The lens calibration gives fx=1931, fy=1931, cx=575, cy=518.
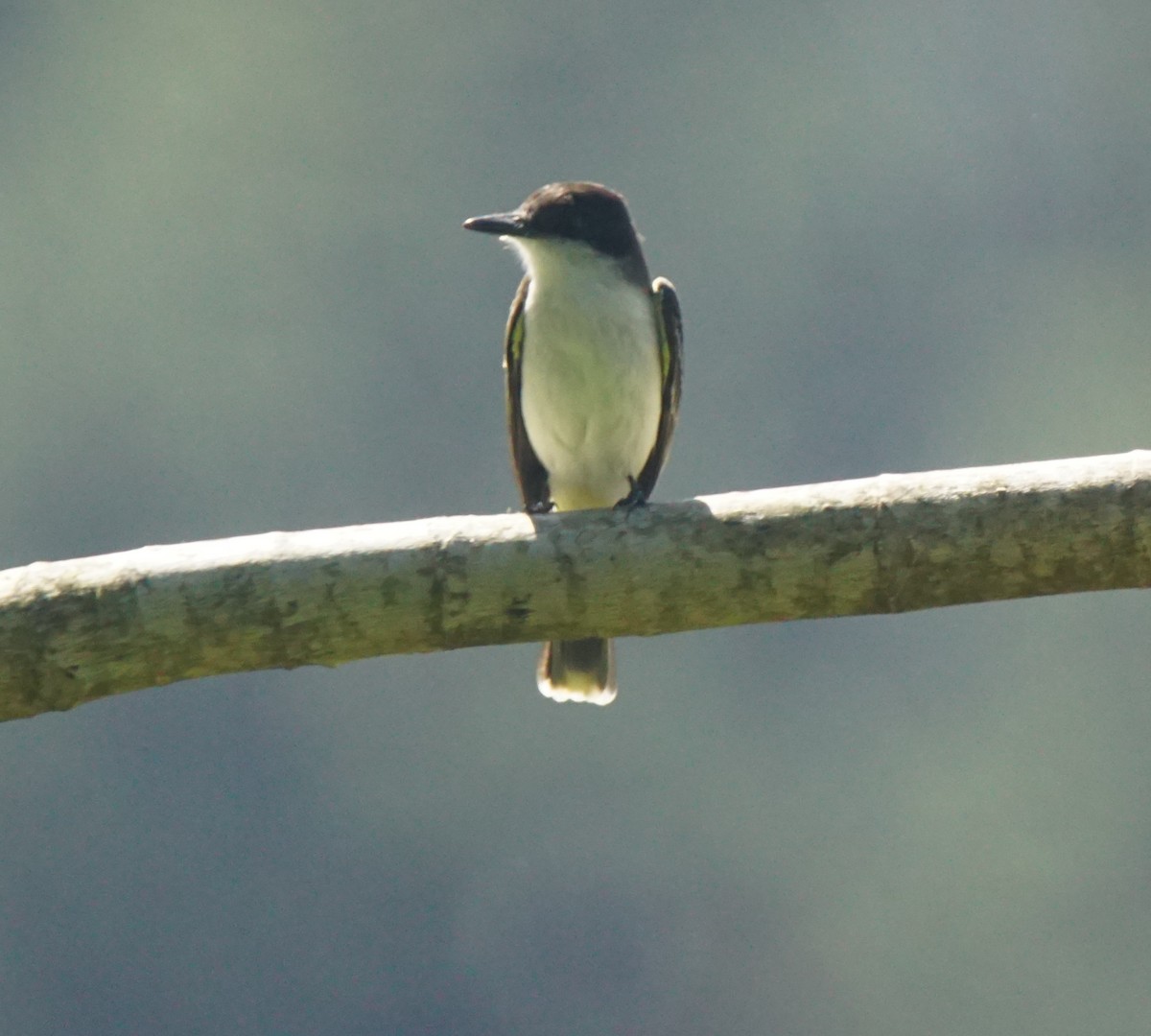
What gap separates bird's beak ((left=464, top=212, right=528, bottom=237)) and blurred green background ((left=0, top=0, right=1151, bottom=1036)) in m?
29.9

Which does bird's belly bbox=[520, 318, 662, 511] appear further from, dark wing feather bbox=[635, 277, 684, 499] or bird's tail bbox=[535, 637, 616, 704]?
bird's tail bbox=[535, 637, 616, 704]

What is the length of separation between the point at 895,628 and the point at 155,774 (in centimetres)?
2147

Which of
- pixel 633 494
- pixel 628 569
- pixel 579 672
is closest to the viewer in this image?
pixel 628 569

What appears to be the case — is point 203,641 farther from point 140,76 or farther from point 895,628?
point 140,76

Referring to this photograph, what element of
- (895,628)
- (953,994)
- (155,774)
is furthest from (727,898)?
(155,774)

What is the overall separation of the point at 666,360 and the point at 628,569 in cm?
261

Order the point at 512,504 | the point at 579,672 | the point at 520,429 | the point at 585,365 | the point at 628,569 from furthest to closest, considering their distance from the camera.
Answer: the point at 512,504 < the point at 520,429 < the point at 579,672 < the point at 585,365 < the point at 628,569

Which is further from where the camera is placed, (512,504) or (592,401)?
(512,504)

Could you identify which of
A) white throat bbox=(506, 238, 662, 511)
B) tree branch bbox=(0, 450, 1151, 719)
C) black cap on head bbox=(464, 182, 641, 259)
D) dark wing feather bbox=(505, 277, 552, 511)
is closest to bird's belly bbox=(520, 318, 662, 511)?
white throat bbox=(506, 238, 662, 511)

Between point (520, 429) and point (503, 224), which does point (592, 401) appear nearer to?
point (520, 429)

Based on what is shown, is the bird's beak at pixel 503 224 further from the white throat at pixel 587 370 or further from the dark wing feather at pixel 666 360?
the dark wing feather at pixel 666 360

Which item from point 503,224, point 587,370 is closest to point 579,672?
point 587,370

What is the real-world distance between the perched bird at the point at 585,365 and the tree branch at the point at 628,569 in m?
2.09

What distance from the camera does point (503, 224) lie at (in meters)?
6.88
